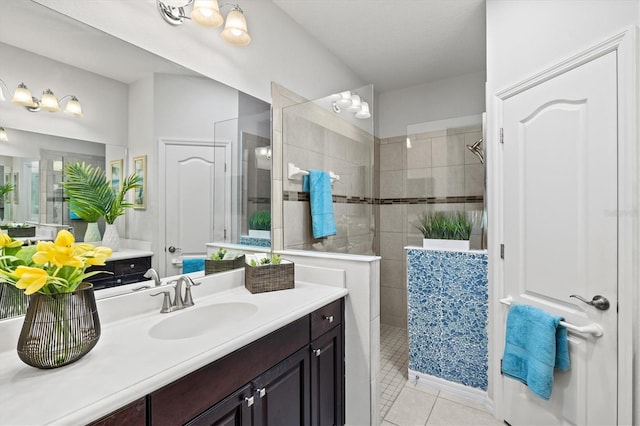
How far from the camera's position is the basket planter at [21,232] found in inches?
40.7

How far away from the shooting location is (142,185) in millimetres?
1363

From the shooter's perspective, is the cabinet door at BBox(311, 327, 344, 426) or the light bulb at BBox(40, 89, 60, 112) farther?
the cabinet door at BBox(311, 327, 344, 426)

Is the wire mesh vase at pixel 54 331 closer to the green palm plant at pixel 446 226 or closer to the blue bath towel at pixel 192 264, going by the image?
the blue bath towel at pixel 192 264

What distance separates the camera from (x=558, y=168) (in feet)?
5.24

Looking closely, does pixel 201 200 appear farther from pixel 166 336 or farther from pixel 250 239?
pixel 166 336

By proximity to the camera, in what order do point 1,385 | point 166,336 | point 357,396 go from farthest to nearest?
point 357,396, point 166,336, point 1,385

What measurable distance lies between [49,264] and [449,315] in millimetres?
2275

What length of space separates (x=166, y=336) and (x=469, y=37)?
2.97 meters

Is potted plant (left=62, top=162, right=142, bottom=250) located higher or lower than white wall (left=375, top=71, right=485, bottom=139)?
lower

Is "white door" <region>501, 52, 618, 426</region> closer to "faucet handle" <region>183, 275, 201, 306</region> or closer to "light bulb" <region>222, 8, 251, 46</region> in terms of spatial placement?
"light bulb" <region>222, 8, 251, 46</region>

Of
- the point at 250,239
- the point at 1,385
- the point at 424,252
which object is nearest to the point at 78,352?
the point at 1,385

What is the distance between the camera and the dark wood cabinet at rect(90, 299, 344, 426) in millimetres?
917

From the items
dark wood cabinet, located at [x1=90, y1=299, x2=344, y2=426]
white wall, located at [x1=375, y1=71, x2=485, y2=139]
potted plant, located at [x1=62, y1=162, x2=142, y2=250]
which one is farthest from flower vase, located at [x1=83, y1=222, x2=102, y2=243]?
white wall, located at [x1=375, y1=71, x2=485, y2=139]

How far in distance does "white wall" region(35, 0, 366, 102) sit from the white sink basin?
1.19 m
